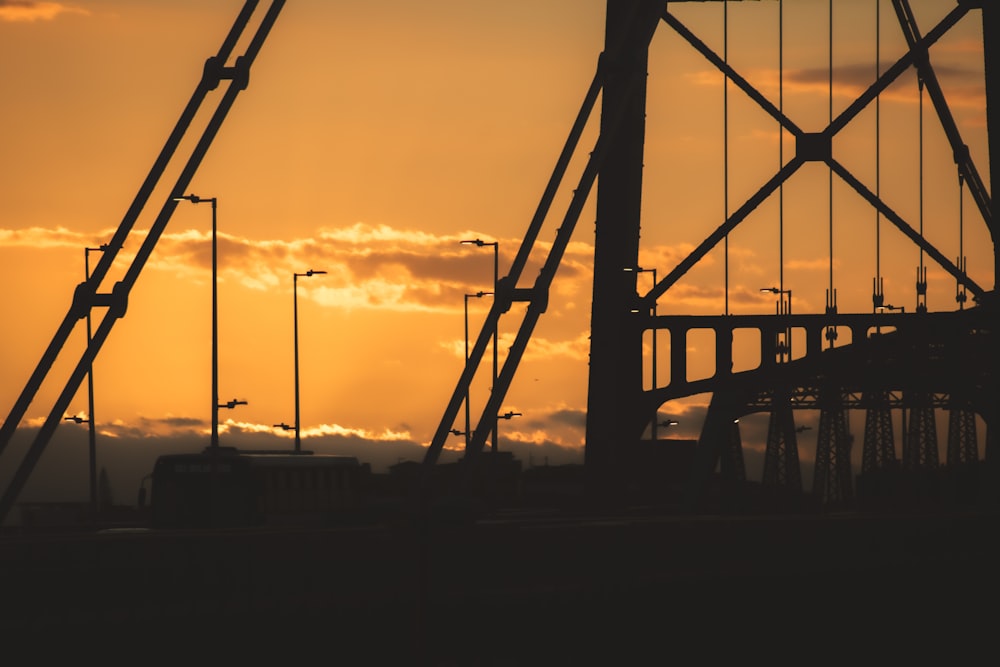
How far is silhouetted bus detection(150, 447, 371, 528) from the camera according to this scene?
55.0 meters

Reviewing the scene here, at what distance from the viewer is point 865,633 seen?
122ft

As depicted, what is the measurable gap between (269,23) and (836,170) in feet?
70.1

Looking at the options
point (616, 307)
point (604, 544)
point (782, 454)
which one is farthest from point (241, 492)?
point (782, 454)

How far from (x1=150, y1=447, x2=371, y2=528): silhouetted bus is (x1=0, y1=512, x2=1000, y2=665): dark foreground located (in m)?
12.4

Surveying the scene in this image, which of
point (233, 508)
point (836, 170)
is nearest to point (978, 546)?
point (836, 170)

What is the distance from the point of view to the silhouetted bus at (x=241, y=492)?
55.0m

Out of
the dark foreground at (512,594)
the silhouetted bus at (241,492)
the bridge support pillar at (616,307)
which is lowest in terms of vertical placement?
the dark foreground at (512,594)

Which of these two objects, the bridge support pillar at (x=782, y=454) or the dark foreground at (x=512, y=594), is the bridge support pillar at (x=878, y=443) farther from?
the dark foreground at (x=512, y=594)

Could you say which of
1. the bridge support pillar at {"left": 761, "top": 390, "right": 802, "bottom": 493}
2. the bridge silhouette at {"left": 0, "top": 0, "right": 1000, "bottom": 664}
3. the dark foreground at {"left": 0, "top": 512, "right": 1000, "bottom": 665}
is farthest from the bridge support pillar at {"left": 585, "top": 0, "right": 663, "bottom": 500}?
the bridge support pillar at {"left": 761, "top": 390, "right": 802, "bottom": 493}

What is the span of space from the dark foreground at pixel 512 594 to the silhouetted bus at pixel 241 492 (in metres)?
12.4

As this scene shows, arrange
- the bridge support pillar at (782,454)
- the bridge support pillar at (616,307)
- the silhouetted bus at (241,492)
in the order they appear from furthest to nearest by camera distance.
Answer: the bridge support pillar at (782,454) → the silhouetted bus at (241,492) → the bridge support pillar at (616,307)

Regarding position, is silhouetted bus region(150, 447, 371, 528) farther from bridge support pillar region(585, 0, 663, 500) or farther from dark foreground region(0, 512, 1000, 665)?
dark foreground region(0, 512, 1000, 665)

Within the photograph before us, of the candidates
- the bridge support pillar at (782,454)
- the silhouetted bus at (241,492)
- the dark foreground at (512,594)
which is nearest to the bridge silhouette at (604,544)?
the dark foreground at (512,594)

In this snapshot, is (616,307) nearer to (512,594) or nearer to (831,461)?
(512,594)
